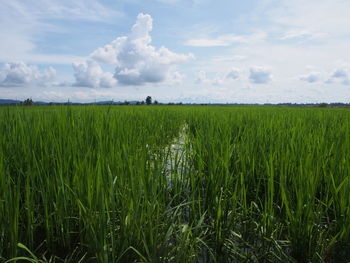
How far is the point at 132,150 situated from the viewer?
1.82m

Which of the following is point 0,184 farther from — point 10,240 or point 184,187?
point 184,187

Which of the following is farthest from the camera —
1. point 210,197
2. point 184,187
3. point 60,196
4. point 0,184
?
point 184,187

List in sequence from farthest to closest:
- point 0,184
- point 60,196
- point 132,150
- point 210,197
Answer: point 132,150, point 210,197, point 0,184, point 60,196

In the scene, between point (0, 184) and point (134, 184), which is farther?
point (0, 184)

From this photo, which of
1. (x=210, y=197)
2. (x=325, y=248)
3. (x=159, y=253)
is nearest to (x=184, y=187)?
(x=210, y=197)

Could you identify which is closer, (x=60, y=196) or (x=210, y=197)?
(x=60, y=196)

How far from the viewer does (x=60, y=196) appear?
1.21 metres

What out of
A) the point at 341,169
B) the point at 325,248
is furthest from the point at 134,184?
the point at 341,169

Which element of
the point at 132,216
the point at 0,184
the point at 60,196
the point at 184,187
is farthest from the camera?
the point at 184,187

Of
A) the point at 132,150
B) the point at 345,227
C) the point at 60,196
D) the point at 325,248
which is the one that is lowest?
the point at 325,248

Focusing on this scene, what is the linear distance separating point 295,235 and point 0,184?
1.51 m

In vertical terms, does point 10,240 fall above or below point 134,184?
below

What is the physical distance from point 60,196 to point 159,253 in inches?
21.3

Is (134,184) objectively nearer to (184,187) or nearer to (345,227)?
(184,187)
